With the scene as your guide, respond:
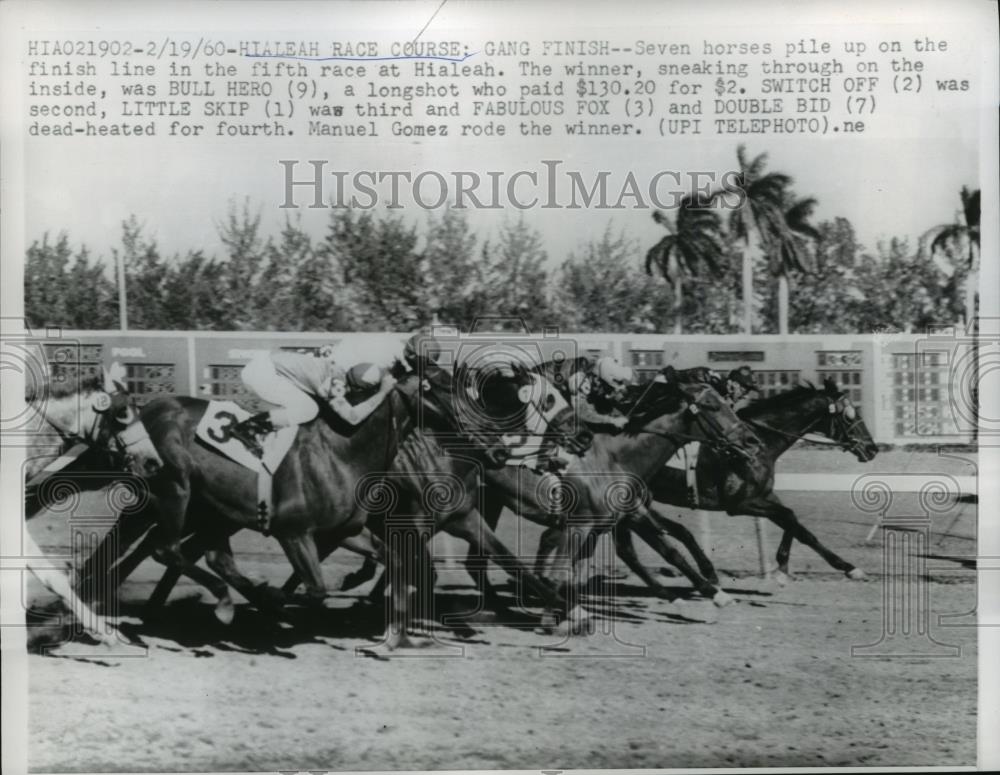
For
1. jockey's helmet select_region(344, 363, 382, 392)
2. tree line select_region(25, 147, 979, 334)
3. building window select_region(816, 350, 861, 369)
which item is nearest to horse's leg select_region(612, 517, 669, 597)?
tree line select_region(25, 147, 979, 334)

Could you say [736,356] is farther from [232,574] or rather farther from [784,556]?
[232,574]

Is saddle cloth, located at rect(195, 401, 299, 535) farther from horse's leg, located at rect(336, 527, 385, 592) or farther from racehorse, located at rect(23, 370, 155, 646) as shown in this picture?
horse's leg, located at rect(336, 527, 385, 592)

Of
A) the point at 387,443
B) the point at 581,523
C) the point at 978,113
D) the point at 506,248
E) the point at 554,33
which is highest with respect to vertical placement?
the point at 554,33

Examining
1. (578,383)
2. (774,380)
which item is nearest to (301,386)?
(578,383)

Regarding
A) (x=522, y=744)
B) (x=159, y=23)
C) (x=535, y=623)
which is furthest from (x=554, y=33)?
(x=522, y=744)

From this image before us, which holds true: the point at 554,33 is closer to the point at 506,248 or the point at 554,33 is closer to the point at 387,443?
the point at 506,248

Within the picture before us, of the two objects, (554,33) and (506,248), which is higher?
(554,33)
